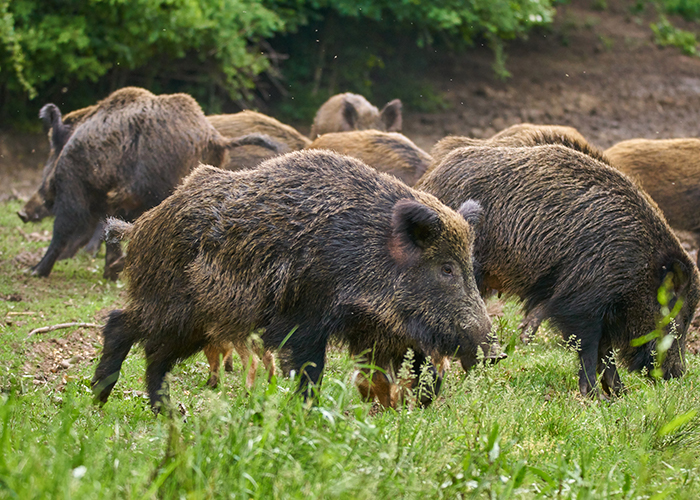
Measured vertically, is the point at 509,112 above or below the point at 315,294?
below

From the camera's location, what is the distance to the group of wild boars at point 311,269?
401cm

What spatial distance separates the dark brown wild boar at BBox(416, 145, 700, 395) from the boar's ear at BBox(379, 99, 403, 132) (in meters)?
6.28

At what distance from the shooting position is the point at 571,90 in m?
17.2

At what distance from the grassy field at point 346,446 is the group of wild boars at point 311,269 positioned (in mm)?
303

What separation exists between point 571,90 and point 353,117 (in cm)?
787

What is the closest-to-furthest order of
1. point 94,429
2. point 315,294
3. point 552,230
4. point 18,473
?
point 18,473
point 94,429
point 315,294
point 552,230

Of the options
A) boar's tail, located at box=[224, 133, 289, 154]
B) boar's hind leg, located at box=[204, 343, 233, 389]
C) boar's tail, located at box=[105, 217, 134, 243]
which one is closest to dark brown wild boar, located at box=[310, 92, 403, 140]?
boar's tail, located at box=[224, 133, 289, 154]

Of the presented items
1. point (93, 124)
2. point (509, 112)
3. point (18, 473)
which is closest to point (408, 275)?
point (18, 473)

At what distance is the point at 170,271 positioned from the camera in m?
4.26

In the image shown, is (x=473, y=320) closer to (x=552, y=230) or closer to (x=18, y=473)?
(x=552, y=230)

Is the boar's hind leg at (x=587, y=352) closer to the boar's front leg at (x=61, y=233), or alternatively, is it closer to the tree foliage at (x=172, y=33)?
the boar's front leg at (x=61, y=233)

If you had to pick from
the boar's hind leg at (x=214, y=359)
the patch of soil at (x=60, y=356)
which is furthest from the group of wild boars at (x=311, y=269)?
the patch of soil at (x=60, y=356)

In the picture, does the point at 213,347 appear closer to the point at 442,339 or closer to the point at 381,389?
the point at 381,389

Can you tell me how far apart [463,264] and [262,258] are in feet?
3.39
